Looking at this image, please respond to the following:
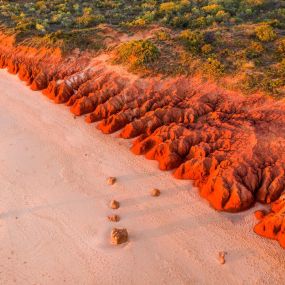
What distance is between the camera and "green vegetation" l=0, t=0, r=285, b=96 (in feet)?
71.4

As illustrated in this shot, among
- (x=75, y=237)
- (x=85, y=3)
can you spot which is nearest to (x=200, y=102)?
(x=75, y=237)

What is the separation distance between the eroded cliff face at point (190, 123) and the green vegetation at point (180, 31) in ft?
4.31

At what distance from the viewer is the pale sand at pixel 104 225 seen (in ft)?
43.5

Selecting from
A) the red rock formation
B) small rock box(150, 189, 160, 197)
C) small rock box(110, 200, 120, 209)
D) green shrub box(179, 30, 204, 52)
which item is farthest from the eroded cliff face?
green shrub box(179, 30, 204, 52)

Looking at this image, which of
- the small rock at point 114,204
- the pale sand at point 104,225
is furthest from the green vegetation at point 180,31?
the small rock at point 114,204

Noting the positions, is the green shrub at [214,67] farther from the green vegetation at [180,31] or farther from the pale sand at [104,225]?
the pale sand at [104,225]

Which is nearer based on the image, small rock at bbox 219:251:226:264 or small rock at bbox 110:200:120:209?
small rock at bbox 219:251:226:264

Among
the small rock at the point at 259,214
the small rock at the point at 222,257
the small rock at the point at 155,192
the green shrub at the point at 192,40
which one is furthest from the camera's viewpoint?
the green shrub at the point at 192,40

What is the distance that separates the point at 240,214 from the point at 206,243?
1946mm

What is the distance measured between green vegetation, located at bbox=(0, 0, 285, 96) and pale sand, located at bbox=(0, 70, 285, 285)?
22.4 ft

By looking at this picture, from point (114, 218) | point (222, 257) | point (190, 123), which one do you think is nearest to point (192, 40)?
point (190, 123)

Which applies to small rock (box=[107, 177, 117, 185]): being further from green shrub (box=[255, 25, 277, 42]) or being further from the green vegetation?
green shrub (box=[255, 25, 277, 42])

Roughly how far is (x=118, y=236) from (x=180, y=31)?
665 inches

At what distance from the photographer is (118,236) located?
1427cm
